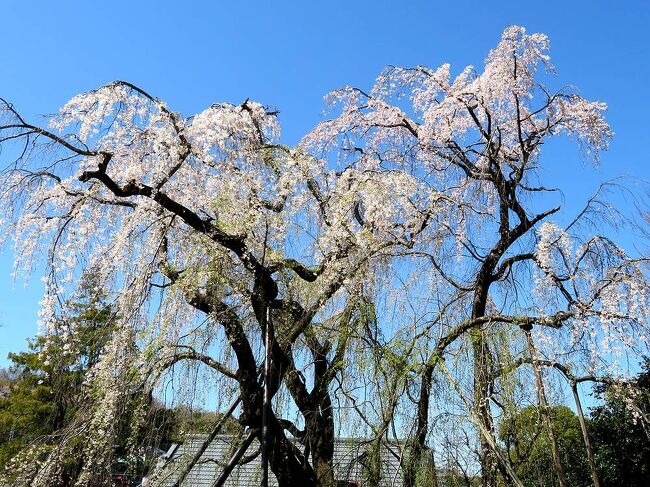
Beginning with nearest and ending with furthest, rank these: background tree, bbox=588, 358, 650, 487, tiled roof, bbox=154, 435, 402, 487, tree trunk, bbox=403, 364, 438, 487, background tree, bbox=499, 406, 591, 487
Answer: tree trunk, bbox=403, 364, 438, 487 < tiled roof, bbox=154, 435, 402, 487 < background tree, bbox=499, 406, 591, 487 < background tree, bbox=588, 358, 650, 487

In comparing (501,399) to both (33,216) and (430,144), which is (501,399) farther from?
(33,216)

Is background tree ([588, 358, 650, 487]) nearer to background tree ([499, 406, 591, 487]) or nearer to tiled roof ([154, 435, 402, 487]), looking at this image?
background tree ([499, 406, 591, 487])

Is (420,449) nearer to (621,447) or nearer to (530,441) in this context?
(530,441)

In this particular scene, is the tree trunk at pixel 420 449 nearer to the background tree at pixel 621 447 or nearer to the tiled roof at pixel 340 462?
the tiled roof at pixel 340 462

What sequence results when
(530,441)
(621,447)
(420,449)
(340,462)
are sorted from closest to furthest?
(420,449) → (340,462) → (530,441) → (621,447)

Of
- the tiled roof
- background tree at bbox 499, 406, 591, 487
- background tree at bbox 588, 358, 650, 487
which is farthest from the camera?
background tree at bbox 588, 358, 650, 487

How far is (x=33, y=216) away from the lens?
4562 mm

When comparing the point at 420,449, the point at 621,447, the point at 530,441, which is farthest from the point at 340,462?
the point at 621,447

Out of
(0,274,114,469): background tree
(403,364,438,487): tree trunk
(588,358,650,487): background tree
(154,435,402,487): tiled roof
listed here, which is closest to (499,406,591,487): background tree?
(403,364,438,487): tree trunk

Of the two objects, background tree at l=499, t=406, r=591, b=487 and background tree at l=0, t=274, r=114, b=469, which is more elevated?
background tree at l=0, t=274, r=114, b=469

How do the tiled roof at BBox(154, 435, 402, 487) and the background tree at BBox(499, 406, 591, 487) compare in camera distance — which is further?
the background tree at BBox(499, 406, 591, 487)

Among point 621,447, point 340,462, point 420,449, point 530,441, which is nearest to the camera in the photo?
point 420,449

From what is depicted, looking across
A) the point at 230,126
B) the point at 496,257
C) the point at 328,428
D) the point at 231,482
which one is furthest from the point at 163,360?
the point at 496,257

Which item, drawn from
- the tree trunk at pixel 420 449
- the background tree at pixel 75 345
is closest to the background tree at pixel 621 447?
the tree trunk at pixel 420 449
